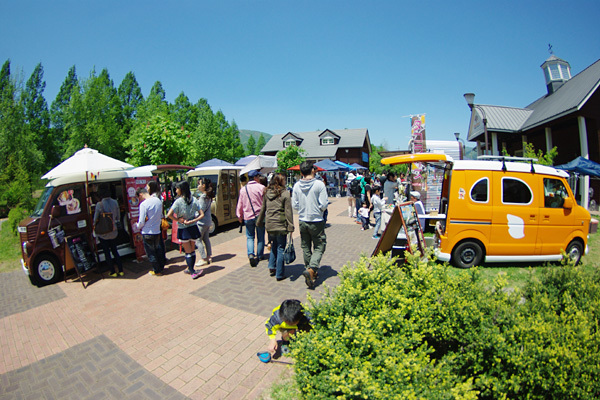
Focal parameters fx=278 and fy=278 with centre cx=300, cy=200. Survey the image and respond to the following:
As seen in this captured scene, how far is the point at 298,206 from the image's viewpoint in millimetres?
5184

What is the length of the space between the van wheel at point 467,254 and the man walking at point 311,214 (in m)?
2.82

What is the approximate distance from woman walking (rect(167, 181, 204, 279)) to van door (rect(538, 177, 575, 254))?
7087 millimetres

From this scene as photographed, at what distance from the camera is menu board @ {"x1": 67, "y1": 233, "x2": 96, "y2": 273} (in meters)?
5.84

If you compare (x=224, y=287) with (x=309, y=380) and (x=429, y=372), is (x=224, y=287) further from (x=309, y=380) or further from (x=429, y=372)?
(x=429, y=372)

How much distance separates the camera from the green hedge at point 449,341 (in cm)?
181

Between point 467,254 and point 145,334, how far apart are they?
5.91 metres

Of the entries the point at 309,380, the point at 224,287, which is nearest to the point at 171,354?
the point at 224,287

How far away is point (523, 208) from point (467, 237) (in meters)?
1.21

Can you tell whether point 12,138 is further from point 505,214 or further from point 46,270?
point 505,214

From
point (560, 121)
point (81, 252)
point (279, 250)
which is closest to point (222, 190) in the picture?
point (81, 252)

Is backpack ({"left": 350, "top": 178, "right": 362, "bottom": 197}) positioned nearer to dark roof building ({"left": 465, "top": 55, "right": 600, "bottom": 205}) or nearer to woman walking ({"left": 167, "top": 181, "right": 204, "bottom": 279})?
dark roof building ({"left": 465, "top": 55, "right": 600, "bottom": 205})

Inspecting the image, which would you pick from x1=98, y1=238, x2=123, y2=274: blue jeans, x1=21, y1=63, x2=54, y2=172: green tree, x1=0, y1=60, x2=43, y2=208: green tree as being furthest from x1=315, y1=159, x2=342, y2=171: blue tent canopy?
x1=21, y1=63, x2=54, y2=172: green tree

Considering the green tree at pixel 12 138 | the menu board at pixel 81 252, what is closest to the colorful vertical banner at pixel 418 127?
the menu board at pixel 81 252

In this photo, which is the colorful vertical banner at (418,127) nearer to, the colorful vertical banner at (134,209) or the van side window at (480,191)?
the van side window at (480,191)
